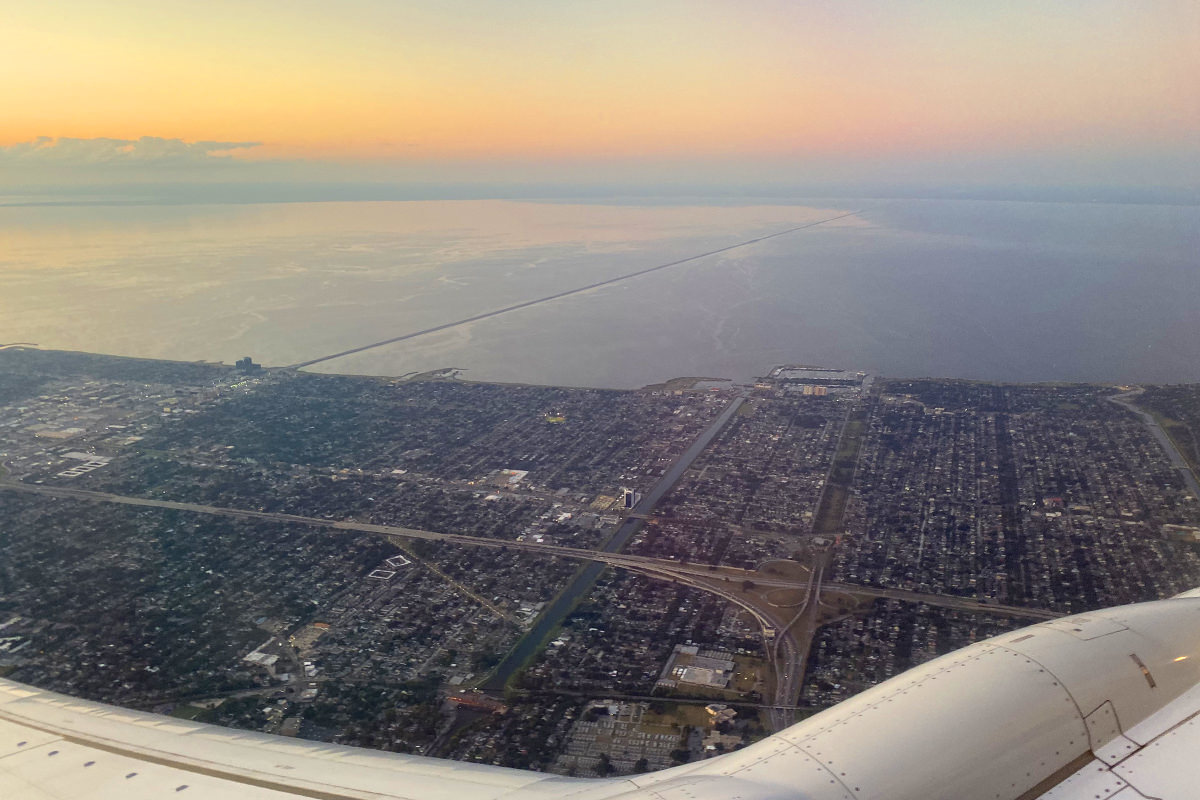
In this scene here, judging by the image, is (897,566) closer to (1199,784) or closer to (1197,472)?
(1197,472)

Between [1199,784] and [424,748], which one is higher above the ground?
[1199,784]

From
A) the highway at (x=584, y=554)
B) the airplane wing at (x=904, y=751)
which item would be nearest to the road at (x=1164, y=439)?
the highway at (x=584, y=554)

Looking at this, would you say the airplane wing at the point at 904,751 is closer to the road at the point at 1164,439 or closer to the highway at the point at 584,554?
the highway at the point at 584,554

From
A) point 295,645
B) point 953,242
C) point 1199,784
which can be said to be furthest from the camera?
point 953,242

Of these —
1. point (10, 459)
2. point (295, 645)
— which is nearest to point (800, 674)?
point (295, 645)

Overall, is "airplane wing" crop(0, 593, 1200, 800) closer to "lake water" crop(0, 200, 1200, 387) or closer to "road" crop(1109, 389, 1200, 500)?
"road" crop(1109, 389, 1200, 500)

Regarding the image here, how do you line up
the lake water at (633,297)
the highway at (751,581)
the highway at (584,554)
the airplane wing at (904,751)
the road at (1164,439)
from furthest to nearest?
the lake water at (633,297) < the road at (1164,439) < the highway at (584,554) < the highway at (751,581) < the airplane wing at (904,751)
